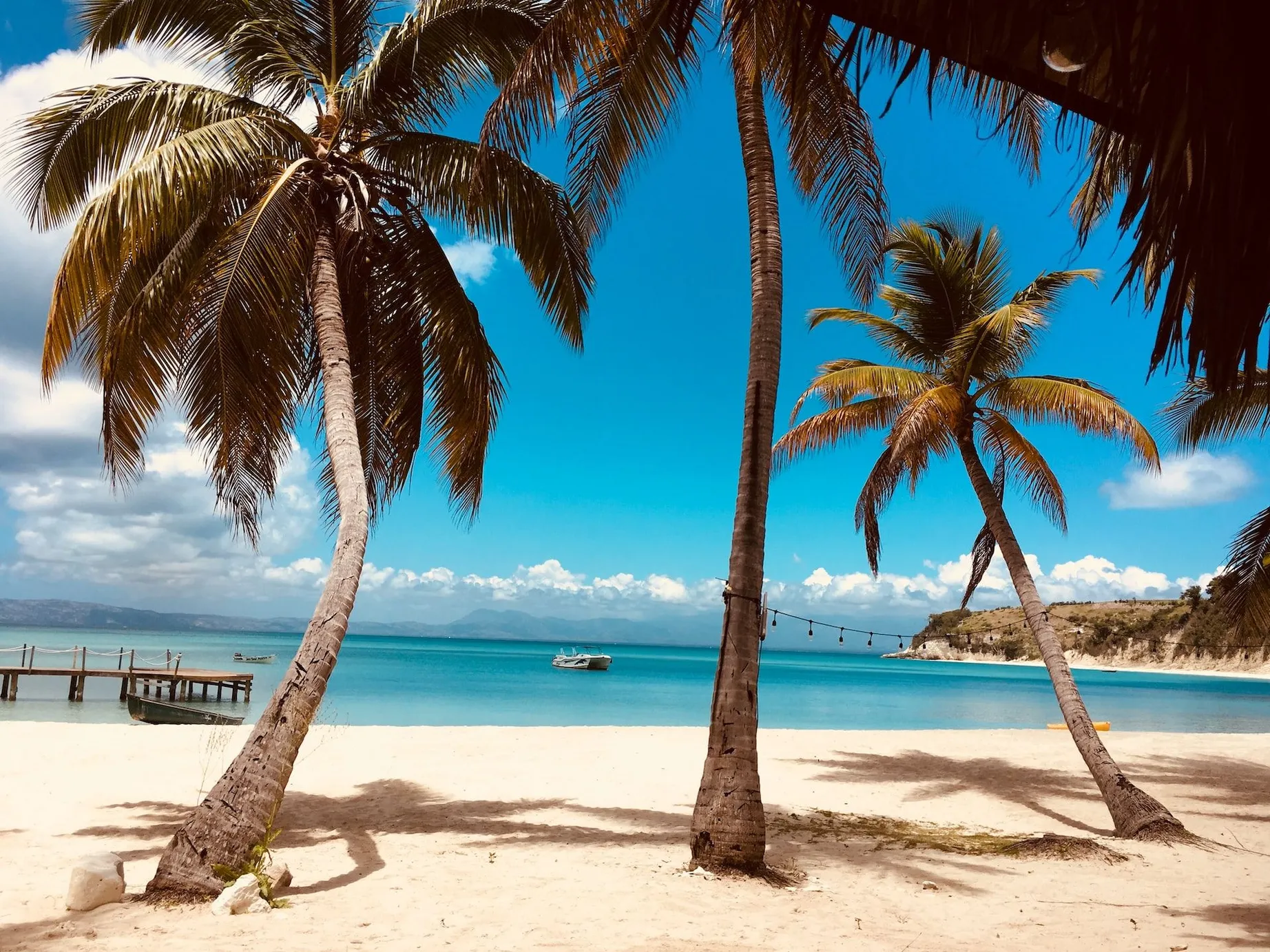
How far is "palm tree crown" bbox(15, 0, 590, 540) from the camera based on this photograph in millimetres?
7453

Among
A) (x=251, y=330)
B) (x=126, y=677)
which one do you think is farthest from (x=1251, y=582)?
(x=126, y=677)

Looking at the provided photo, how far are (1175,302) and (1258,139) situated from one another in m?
0.51

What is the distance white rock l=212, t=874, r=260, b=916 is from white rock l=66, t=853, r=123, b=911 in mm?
620

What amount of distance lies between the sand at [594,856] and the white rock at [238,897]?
15 cm

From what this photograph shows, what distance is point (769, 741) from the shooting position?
16.8 m

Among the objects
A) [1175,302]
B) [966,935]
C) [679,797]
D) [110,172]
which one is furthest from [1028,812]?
[110,172]

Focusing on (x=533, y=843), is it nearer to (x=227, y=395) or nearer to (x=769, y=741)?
(x=227, y=395)

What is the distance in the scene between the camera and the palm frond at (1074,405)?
1067cm

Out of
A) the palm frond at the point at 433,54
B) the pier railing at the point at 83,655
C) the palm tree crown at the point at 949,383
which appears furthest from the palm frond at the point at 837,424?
the pier railing at the point at 83,655

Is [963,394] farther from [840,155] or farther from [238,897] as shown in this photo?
[238,897]

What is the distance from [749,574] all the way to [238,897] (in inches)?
160

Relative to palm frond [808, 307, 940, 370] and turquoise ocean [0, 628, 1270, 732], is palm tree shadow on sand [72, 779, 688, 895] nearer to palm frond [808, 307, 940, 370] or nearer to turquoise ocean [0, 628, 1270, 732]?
palm frond [808, 307, 940, 370]

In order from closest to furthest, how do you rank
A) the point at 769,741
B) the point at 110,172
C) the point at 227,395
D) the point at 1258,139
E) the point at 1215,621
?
the point at 1258,139 → the point at 227,395 → the point at 110,172 → the point at 769,741 → the point at 1215,621

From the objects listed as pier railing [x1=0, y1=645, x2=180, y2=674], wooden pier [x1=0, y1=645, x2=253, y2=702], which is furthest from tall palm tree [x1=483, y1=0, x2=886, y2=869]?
wooden pier [x1=0, y1=645, x2=253, y2=702]
